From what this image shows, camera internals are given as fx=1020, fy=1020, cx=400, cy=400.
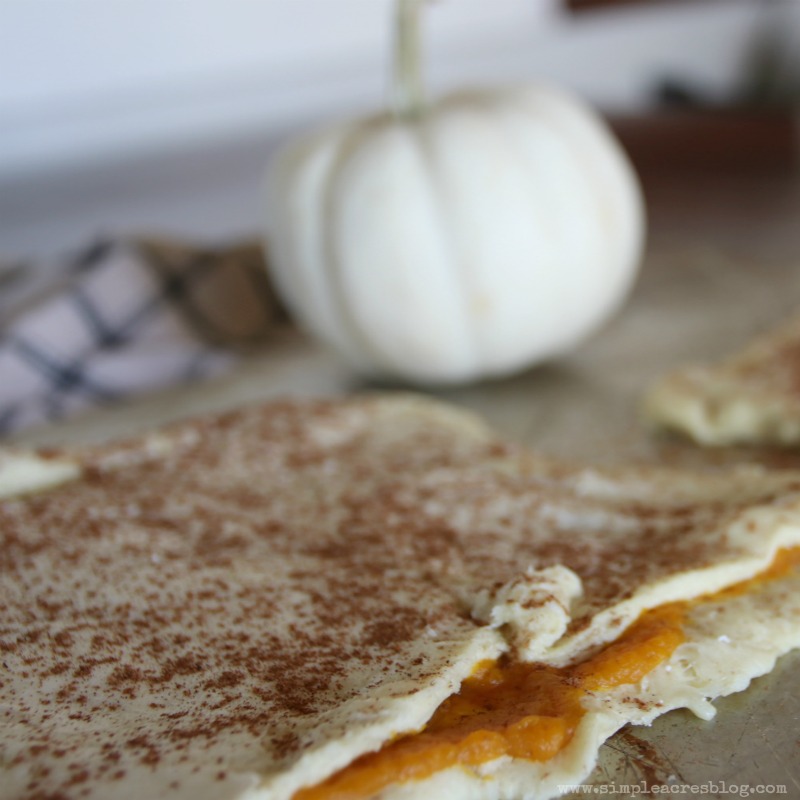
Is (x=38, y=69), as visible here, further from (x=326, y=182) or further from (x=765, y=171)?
(x=765, y=171)

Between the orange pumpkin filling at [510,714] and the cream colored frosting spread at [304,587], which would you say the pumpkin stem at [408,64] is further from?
the orange pumpkin filling at [510,714]

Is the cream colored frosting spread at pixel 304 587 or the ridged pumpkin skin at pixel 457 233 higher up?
the ridged pumpkin skin at pixel 457 233

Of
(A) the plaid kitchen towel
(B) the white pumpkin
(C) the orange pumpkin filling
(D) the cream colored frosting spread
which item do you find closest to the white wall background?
(A) the plaid kitchen towel

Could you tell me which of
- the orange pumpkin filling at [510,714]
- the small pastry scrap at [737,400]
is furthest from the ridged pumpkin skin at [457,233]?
the orange pumpkin filling at [510,714]

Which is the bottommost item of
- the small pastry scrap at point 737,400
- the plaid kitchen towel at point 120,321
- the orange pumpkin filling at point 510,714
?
the small pastry scrap at point 737,400

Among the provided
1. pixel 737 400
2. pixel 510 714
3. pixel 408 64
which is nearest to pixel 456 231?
pixel 408 64

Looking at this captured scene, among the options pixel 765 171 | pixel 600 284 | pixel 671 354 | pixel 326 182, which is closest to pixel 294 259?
pixel 326 182

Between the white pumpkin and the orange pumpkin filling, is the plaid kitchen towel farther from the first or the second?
the orange pumpkin filling
